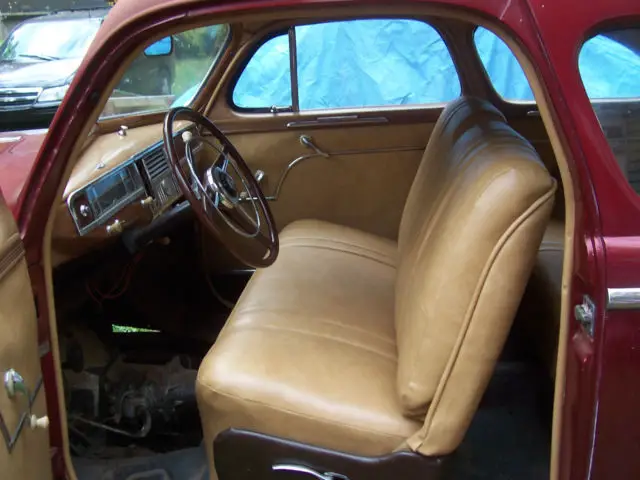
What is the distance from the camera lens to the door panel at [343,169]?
9.50 feet

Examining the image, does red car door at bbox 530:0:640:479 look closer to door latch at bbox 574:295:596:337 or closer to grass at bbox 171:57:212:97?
door latch at bbox 574:295:596:337

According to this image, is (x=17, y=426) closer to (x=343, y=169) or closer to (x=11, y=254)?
(x=11, y=254)

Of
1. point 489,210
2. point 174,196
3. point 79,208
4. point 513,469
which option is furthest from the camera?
point 174,196

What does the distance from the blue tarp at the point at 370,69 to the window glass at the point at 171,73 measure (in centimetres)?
19

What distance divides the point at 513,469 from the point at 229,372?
92 centimetres

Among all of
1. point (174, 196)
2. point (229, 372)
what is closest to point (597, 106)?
point (229, 372)

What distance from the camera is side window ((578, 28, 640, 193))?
1.15 metres

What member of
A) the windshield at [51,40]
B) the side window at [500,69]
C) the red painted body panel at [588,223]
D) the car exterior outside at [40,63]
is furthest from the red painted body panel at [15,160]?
the windshield at [51,40]

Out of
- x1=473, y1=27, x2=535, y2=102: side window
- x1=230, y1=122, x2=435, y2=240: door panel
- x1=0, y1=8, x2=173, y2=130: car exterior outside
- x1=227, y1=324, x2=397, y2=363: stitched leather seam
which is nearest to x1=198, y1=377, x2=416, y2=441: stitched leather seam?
x1=227, y1=324, x2=397, y2=363: stitched leather seam

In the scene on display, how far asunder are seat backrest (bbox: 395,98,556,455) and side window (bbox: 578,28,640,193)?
0.16 m

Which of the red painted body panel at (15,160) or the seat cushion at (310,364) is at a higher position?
the red painted body panel at (15,160)

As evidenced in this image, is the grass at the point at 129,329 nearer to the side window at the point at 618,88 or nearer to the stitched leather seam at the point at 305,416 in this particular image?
the stitched leather seam at the point at 305,416

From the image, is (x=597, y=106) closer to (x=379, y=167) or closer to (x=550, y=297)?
(x=550, y=297)

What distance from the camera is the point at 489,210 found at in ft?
4.23
